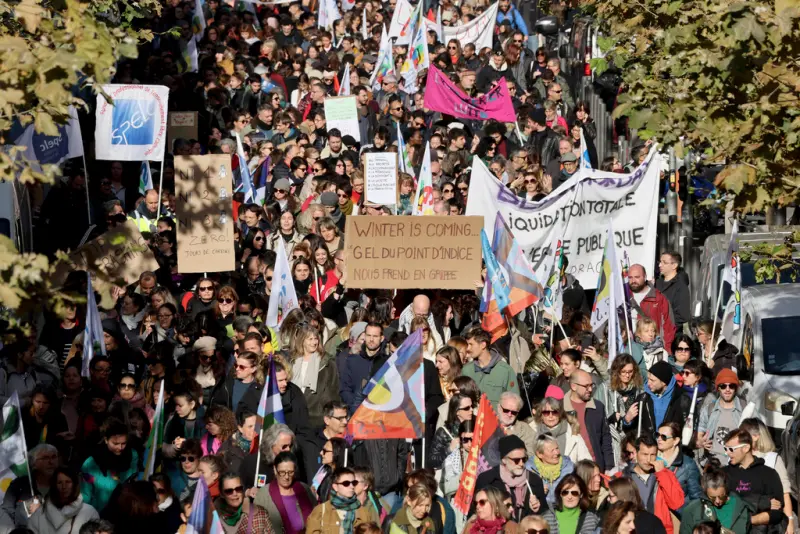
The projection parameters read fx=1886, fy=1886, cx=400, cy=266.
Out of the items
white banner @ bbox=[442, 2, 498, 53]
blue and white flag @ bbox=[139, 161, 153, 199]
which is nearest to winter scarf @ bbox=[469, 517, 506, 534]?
blue and white flag @ bbox=[139, 161, 153, 199]

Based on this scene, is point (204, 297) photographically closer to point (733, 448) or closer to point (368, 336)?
point (368, 336)

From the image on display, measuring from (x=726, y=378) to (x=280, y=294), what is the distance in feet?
15.1

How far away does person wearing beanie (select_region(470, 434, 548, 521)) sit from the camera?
40.4ft

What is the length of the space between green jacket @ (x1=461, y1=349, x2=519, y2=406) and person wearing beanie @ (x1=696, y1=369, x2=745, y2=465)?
1.57 metres

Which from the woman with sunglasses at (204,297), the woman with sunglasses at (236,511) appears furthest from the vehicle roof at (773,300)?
the woman with sunglasses at (236,511)

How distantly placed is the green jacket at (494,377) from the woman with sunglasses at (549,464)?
1.97 meters

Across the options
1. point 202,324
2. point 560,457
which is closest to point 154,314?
point 202,324

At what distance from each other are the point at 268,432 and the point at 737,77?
4047mm

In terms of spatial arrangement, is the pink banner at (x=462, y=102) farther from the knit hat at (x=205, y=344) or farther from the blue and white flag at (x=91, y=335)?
the blue and white flag at (x=91, y=335)

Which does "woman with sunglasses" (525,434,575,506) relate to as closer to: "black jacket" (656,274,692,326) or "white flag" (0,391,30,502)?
"white flag" (0,391,30,502)

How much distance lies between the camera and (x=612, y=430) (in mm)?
14430

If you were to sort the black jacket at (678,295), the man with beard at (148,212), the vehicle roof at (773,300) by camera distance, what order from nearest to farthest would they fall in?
the vehicle roof at (773,300) → the black jacket at (678,295) → the man with beard at (148,212)

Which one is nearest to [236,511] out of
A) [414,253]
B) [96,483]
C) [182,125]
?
[96,483]

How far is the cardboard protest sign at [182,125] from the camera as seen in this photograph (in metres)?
24.3
